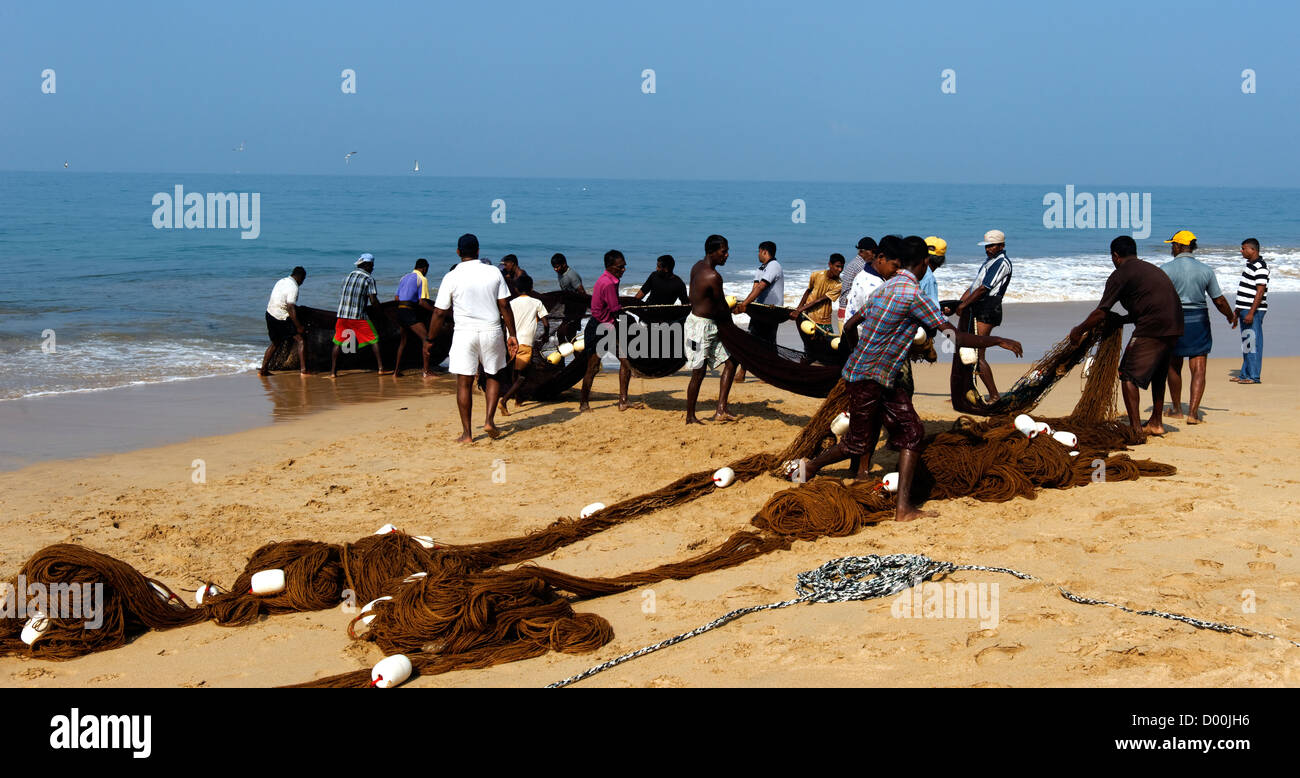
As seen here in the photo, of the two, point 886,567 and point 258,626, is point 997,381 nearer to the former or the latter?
point 886,567

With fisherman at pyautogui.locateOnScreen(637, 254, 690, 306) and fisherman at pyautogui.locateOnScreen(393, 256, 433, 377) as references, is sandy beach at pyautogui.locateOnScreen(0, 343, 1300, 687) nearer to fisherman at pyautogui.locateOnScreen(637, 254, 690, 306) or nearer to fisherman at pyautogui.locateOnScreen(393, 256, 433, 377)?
fisherman at pyautogui.locateOnScreen(637, 254, 690, 306)

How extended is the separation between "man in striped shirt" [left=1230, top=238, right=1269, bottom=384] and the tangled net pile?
5.10 m

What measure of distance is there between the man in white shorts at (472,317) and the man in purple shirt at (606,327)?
1.18 meters

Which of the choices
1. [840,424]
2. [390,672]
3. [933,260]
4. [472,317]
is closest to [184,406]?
[472,317]

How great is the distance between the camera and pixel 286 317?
1334 centimetres

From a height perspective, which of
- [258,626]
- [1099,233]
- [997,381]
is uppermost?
[1099,233]

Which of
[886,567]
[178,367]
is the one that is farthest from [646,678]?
[178,367]

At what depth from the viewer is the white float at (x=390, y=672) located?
4320 millimetres

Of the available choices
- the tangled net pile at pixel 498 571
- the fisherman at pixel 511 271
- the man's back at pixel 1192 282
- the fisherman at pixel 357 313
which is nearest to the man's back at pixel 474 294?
the fisherman at pixel 511 271

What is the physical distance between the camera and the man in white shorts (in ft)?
30.0

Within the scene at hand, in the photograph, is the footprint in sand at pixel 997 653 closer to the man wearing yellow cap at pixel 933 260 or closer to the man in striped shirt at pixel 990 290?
the man wearing yellow cap at pixel 933 260

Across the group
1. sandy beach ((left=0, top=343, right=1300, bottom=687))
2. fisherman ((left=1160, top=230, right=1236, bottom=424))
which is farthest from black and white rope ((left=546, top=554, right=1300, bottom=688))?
fisherman ((left=1160, top=230, right=1236, bottom=424))
